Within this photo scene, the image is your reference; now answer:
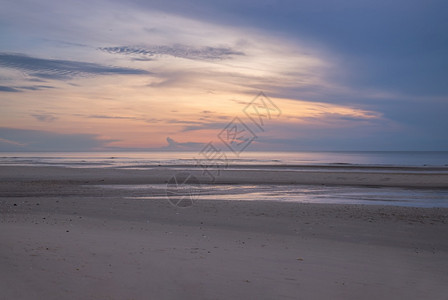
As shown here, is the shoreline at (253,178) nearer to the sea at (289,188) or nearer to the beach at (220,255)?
the sea at (289,188)

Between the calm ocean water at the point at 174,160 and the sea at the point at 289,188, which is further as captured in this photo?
the calm ocean water at the point at 174,160

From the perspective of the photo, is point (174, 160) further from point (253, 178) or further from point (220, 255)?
point (220, 255)

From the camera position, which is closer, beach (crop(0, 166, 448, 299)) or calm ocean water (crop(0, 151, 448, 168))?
beach (crop(0, 166, 448, 299))

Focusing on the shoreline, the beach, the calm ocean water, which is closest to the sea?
the calm ocean water

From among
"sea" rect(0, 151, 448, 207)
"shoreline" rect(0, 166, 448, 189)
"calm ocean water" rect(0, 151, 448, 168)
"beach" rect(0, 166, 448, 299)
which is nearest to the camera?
"beach" rect(0, 166, 448, 299)

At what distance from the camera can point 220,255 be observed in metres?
8.55

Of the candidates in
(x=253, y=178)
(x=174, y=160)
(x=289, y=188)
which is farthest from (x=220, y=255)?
(x=174, y=160)

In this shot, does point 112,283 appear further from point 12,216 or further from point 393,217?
point 393,217

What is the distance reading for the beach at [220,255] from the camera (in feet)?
20.9

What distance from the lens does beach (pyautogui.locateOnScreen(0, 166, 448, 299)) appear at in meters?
6.37

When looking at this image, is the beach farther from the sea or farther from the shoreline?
the shoreline

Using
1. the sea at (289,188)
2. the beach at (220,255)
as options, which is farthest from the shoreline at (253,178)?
the beach at (220,255)

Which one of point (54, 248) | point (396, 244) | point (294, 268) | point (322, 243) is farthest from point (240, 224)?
point (54, 248)

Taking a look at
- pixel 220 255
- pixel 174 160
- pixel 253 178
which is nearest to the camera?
pixel 220 255
